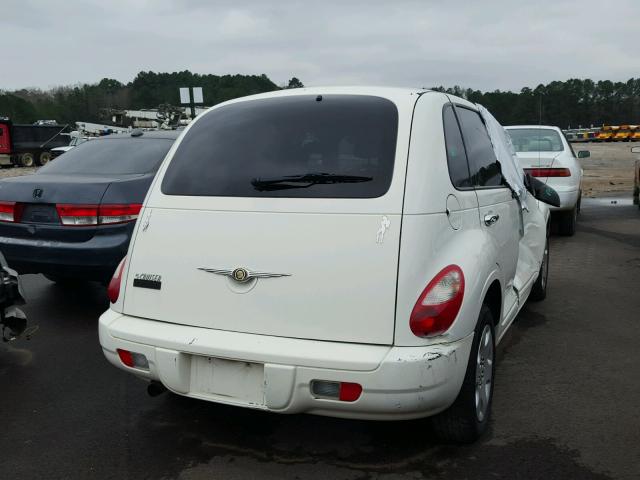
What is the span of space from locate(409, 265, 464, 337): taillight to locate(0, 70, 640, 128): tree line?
2893 inches

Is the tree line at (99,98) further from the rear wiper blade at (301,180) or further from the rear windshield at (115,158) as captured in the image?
the rear wiper blade at (301,180)

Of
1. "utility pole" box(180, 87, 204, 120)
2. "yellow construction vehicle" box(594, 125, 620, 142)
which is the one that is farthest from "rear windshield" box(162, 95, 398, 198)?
"yellow construction vehicle" box(594, 125, 620, 142)

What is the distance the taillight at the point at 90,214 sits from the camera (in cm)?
491

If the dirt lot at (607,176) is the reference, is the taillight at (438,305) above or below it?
above

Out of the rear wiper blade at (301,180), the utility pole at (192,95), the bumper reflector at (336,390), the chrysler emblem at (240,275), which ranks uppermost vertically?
the utility pole at (192,95)

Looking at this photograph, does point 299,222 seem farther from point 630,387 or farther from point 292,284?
point 630,387

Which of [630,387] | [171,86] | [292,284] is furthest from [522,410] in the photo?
[171,86]

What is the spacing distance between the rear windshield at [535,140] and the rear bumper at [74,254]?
20.9ft

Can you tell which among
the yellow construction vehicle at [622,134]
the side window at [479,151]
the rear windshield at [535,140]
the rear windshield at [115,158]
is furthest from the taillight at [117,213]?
the yellow construction vehicle at [622,134]

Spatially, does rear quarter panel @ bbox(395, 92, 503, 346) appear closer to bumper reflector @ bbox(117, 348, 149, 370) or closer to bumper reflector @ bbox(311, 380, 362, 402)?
bumper reflector @ bbox(311, 380, 362, 402)

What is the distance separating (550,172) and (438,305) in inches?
279

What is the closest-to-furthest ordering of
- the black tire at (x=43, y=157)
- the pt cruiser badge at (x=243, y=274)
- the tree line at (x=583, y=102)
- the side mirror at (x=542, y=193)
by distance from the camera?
the pt cruiser badge at (x=243, y=274), the side mirror at (x=542, y=193), the black tire at (x=43, y=157), the tree line at (x=583, y=102)

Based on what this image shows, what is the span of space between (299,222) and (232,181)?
0.47 metres

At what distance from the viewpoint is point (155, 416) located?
3.41 metres
